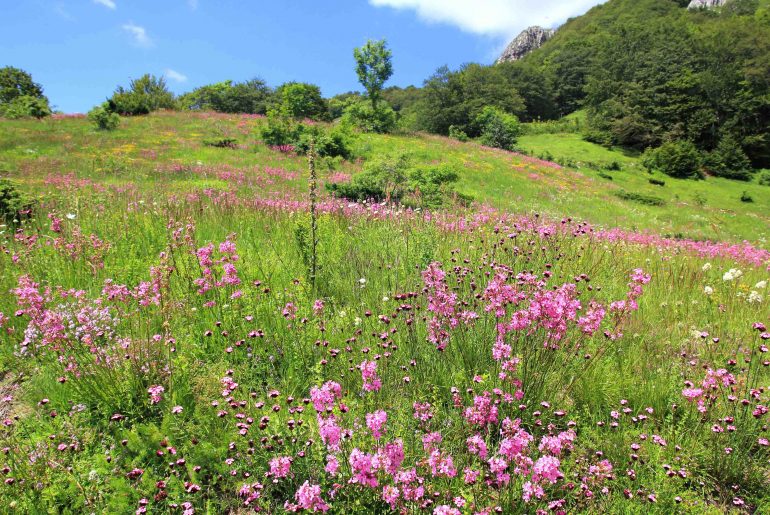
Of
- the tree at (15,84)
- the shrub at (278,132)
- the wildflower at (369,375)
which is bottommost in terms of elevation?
the wildflower at (369,375)

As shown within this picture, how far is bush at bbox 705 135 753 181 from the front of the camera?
157 ft

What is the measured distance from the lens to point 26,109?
27.7 meters

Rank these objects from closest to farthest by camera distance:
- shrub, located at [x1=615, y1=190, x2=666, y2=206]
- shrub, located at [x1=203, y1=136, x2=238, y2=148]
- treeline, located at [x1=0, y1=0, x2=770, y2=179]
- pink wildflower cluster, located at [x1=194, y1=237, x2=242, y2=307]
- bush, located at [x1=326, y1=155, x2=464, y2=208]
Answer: pink wildflower cluster, located at [x1=194, y1=237, x2=242, y2=307]
bush, located at [x1=326, y1=155, x2=464, y2=208]
shrub, located at [x1=203, y1=136, x2=238, y2=148]
shrub, located at [x1=615, y1=190, x2=666, y2=206]
treeline, located at [x1=0, y1=0, x2=770, y2=179]

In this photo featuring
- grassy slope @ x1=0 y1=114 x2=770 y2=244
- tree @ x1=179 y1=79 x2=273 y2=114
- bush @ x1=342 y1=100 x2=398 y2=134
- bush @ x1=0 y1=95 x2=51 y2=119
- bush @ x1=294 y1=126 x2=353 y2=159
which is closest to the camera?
grassy slope @ x1=0 y1=114 x2=770 y2=244

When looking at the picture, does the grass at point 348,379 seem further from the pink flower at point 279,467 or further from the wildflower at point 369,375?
the pink flower at point 279,467

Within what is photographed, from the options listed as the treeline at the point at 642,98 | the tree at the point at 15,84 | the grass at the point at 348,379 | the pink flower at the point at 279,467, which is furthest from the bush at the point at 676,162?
the tree at the point at 15,84

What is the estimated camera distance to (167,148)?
71.0 feet

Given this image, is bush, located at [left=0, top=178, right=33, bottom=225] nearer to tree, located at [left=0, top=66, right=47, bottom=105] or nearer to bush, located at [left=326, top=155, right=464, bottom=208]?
bush, located at [left=326, top=155, right=464, bottom=208]

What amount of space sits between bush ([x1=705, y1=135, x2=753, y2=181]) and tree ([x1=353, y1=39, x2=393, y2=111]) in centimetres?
4047

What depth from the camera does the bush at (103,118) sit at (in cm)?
2497

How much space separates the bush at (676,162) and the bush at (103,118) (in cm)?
4957

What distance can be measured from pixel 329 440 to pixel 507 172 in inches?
1046

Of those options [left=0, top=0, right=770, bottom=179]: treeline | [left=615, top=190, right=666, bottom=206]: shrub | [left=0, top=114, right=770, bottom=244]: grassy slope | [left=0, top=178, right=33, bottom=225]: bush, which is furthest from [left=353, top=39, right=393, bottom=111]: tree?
[left=0, top=178, right=33, bottom=225]: bush

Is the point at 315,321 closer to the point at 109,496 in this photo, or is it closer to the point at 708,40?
the point at 109,496
